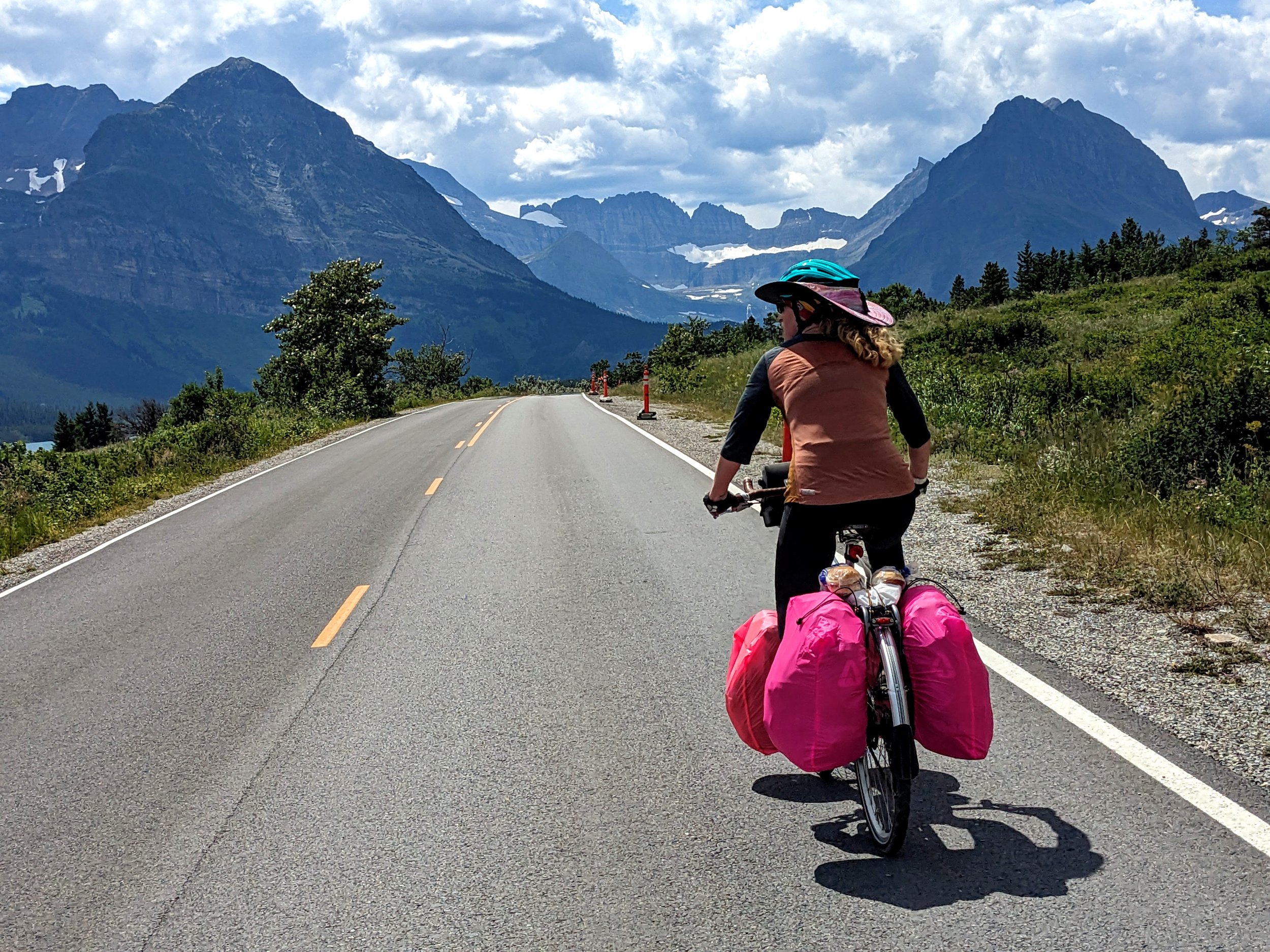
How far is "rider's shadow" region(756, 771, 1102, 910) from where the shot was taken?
10.8 ft

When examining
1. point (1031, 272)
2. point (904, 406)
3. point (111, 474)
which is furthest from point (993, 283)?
point (904, 406)

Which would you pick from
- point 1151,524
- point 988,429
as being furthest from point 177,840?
point 988,429

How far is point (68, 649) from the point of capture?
7.15 meters

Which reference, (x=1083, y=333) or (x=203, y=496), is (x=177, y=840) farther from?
(x=1083, y=333)

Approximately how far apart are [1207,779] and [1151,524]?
176 inches

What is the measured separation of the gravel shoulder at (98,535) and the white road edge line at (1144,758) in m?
9.42

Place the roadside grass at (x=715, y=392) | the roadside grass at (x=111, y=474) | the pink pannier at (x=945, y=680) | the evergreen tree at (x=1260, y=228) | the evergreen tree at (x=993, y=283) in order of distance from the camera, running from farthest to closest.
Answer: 1. the evergreen tree at (x=993, y=283)
2. the evergreen tree at (x=1260, y=228)
3. the roadside grass at (x=715, y=392)
4. the roadside grass at (x=111, y=474)
5. the pink pannier at (x=945, y=680)

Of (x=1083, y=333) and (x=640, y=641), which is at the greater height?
(x=1083, y=333)

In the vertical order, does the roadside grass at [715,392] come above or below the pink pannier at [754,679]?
above

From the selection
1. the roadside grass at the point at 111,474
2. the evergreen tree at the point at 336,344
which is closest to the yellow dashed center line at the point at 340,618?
the roadside grass at the point at 111,474

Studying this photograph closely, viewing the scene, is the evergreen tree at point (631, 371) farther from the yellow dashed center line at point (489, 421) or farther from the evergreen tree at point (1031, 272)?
the yellow dashed center line at point (489, 421)

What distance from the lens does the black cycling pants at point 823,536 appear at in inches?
148

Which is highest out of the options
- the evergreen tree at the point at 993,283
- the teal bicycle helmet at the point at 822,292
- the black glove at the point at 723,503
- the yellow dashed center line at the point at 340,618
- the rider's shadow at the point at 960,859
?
the evergreen tree at the point at 993,283

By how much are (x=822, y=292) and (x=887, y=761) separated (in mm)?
1663
